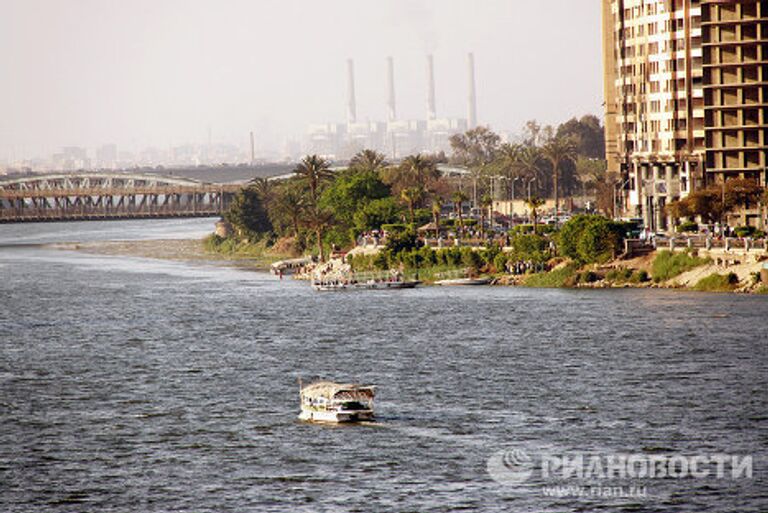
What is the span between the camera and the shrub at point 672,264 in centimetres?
16062

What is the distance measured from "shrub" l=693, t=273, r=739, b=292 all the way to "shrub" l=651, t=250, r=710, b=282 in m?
3.50

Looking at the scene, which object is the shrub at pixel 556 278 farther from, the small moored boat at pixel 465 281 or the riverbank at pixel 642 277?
the small moored boat at pixel 465 281

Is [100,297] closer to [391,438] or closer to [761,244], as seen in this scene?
[761,244]

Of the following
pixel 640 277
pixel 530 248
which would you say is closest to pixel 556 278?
pixel 530 248

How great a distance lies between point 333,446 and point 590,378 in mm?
24840

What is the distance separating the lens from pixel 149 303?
17388cm

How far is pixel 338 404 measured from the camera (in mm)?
90750

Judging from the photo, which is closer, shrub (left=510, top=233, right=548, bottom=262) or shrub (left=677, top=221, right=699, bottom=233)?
shrub (left=677, top=221, right=699, bottom=233)

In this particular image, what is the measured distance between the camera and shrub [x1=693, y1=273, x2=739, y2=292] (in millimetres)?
152750

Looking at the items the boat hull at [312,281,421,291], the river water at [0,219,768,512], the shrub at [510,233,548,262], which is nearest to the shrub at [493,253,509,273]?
the shrub at [510,233,548,262]

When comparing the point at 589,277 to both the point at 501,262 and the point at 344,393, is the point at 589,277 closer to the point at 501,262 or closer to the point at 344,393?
the point at 501,262

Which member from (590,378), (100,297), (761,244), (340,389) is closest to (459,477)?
(340,389)

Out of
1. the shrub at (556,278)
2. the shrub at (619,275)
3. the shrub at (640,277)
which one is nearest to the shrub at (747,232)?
the shrub at (640,277)

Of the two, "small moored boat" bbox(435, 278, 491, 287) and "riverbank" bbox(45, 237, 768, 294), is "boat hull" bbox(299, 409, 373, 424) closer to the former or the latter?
"riverbank" bbox(45, 237, 768, 294)
